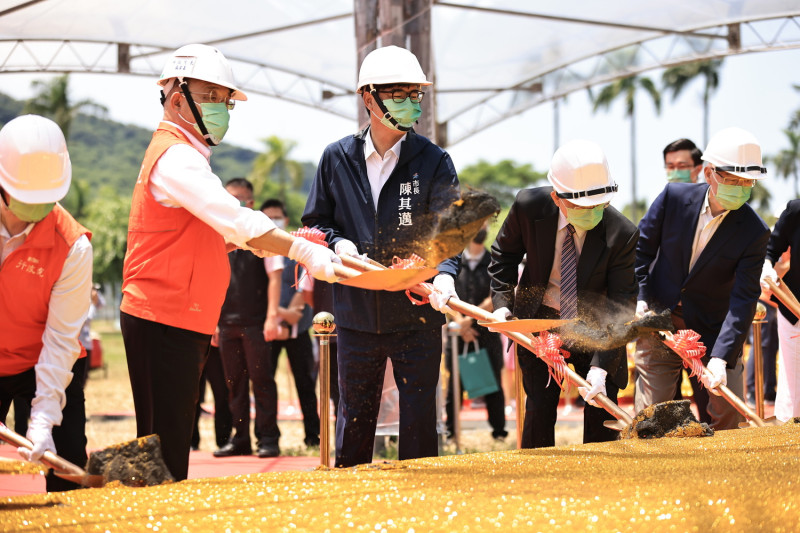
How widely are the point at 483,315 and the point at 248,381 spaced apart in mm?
3514

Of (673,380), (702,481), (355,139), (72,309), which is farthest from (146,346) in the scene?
(673,380)

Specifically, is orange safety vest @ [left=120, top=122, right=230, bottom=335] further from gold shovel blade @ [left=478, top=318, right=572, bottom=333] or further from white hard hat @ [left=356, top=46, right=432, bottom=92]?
gold shovel blade @ [left=478, top=318, right=572, bottom=333]

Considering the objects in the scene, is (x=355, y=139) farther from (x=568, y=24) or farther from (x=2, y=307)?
(x=568, y=24)

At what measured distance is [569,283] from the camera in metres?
4.32

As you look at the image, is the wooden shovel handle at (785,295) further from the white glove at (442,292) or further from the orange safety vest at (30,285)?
the orange safety vest at (30,285)

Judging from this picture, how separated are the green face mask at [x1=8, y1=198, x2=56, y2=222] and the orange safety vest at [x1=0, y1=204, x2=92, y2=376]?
52 mm

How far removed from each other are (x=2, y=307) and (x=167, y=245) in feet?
1.98

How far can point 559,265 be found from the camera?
4402 mm

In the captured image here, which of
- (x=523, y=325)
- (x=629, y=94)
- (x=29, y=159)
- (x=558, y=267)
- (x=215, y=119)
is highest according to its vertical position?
(x=629, y=94)

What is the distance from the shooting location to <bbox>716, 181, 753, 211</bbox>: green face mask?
4.78 metres

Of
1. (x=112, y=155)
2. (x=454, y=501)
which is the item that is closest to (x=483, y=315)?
(x=454, y=501)

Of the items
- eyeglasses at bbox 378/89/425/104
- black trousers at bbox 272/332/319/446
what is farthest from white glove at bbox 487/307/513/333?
black trousers at bbox 272/332/319/446

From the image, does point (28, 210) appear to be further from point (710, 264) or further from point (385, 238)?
point (710, 264)

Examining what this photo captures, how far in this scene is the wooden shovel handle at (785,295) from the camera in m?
5.37
